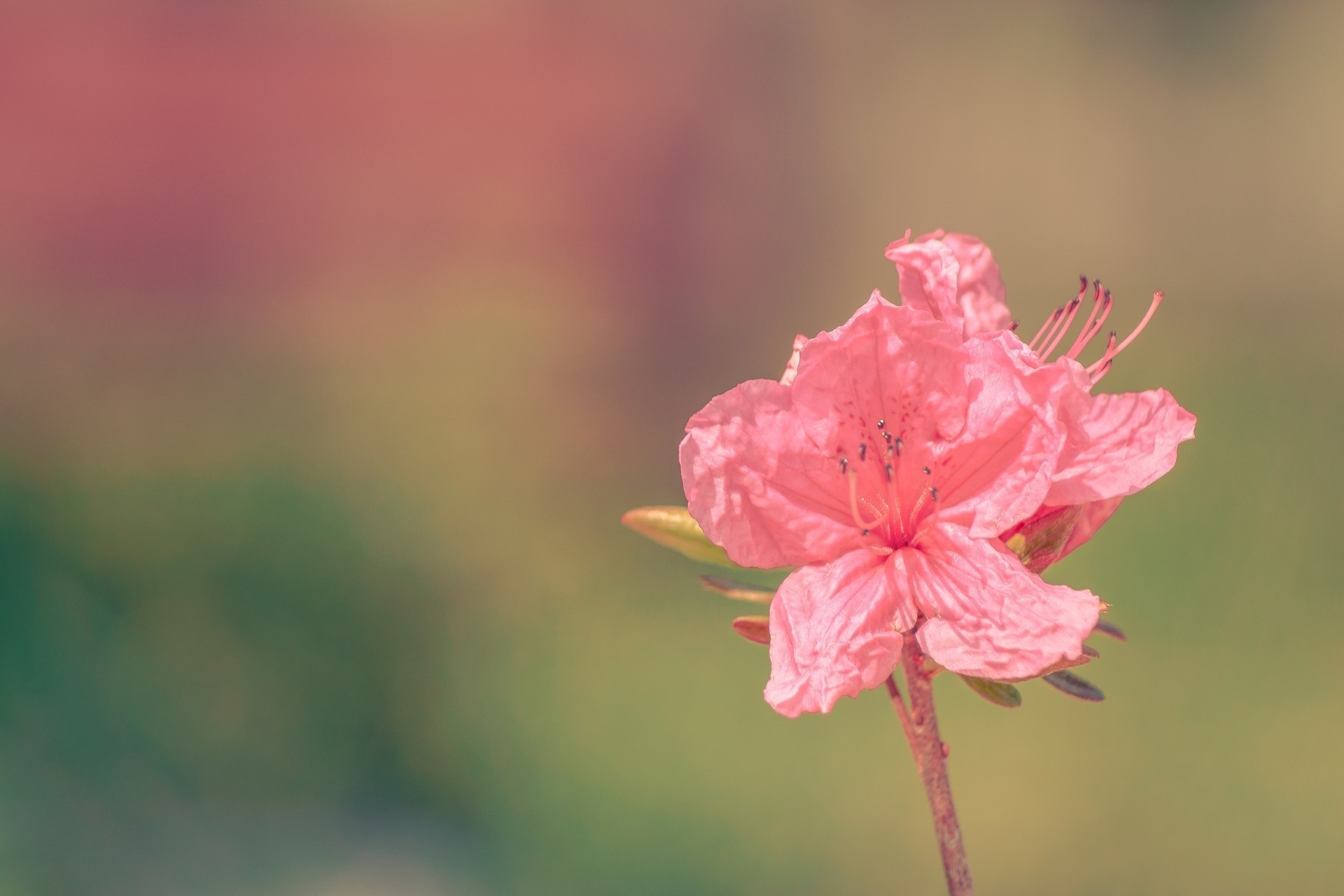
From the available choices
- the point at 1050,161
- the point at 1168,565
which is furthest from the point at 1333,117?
the point at 1168,565

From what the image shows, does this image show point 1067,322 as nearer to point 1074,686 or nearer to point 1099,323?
point 1099,323

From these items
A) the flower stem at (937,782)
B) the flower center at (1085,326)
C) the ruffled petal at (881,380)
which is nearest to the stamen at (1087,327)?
the flower center at (1085,326)

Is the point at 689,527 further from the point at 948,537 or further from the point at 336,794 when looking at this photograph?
the point at 336,794

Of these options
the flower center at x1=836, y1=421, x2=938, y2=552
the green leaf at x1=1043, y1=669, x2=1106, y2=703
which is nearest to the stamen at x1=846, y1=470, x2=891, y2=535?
the flower center at x1=836, y1=421, x2=938, y2=552

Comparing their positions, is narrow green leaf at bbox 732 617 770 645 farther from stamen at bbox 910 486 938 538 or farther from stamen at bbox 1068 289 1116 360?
stamen at bbox 1068 289 1116 360

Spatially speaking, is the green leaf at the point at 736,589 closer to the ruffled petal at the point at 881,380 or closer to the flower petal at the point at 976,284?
the ruffled petal at the point at 881,380
